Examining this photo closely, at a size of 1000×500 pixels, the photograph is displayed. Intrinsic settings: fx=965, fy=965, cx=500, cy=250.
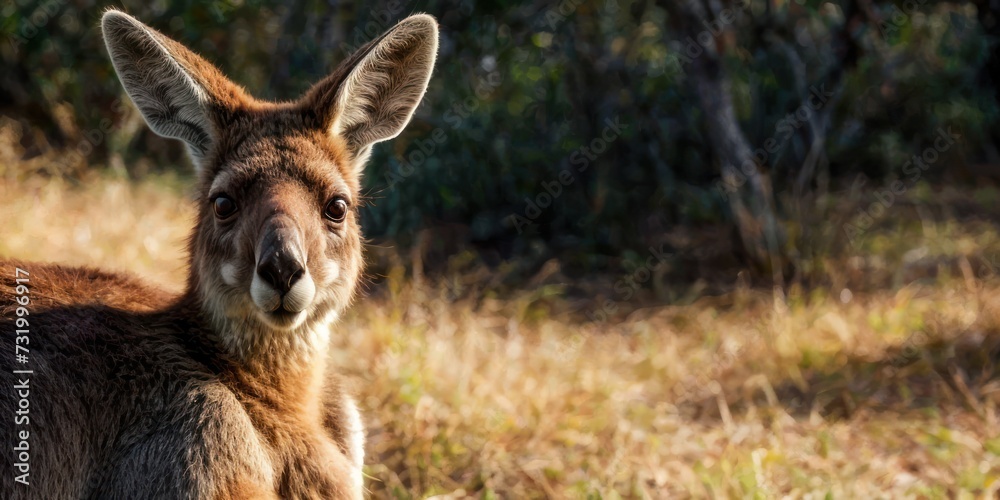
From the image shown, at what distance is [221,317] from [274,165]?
483 millimetres

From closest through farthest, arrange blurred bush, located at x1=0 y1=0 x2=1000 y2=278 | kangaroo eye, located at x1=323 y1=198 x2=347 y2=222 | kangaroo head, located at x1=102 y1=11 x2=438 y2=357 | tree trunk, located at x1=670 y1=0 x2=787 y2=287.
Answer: kangaroo head, located at x1=102 y1=11 x2=438 y2=357 < kangaroo eye, located at x1=323 y1=198 x2=347 y2=222 < blurred bush, located at x1=0 y1=0 x2=1000 y2=278 < tree trunk, located at x1=670 y1=0 x2=787 y2=287

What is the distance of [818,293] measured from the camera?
6.56m

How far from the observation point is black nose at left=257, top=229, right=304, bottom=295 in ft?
8.45

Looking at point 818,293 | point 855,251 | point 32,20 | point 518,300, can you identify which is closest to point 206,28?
point 32,20

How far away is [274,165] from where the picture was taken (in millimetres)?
2891

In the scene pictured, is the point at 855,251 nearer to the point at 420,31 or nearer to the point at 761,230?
the point at 761,230

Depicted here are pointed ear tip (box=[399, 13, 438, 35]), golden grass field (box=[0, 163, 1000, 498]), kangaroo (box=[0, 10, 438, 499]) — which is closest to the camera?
kangaroo (box=[0, 10, 438, 499])

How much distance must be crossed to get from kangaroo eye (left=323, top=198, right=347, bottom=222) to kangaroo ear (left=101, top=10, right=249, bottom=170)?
1.42 feet

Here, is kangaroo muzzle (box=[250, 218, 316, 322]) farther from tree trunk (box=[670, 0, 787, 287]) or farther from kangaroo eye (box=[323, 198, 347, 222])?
tree trunk (box=[670, 0, 787, 287])

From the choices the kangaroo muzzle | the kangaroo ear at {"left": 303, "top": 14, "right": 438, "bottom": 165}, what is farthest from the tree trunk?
the kangaroo muzzle

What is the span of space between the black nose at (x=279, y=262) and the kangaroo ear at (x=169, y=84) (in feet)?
2.07

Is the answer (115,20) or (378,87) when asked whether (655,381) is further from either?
(115,20)

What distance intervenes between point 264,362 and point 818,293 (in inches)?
183

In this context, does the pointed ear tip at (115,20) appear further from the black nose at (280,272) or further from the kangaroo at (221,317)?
the black nose at (280,272)
